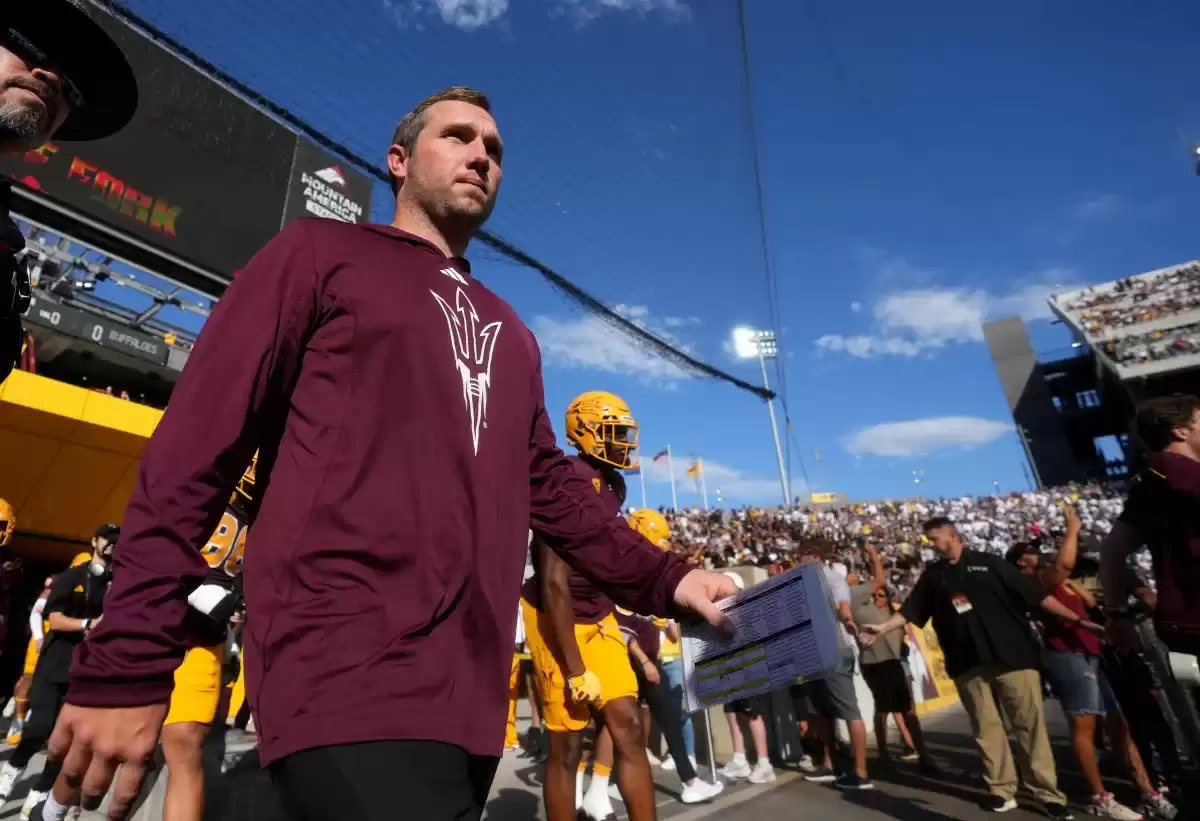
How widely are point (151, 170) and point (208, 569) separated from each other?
15540 mm

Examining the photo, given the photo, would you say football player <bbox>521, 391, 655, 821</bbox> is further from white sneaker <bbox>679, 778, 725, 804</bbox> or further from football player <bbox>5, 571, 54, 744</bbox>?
football player <bbox>5, 571, 54, 744</bbox>

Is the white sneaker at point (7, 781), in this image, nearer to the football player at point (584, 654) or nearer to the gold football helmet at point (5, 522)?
the gold football helmet at point (5, 522)

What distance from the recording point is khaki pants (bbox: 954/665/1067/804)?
4.72 meters

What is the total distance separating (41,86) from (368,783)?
1760 millimetres

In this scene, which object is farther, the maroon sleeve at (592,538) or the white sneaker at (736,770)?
the white sneaker at (736,770)

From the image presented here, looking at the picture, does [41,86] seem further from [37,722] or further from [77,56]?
[37,722]

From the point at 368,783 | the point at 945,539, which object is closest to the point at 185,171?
the point at 945,539

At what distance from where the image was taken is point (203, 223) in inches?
554

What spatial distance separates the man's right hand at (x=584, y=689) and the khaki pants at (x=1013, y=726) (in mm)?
3447

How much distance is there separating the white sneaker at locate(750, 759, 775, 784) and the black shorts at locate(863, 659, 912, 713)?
55.6 inches

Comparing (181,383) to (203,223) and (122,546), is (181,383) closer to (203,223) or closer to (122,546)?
(122,546)

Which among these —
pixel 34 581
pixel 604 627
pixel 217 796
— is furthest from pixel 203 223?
pixel 604 627

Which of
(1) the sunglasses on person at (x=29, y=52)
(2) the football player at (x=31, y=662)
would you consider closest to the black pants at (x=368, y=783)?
(1) the sunglasses on person at (x=29, y=52)

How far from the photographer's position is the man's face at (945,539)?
17.7 ft
